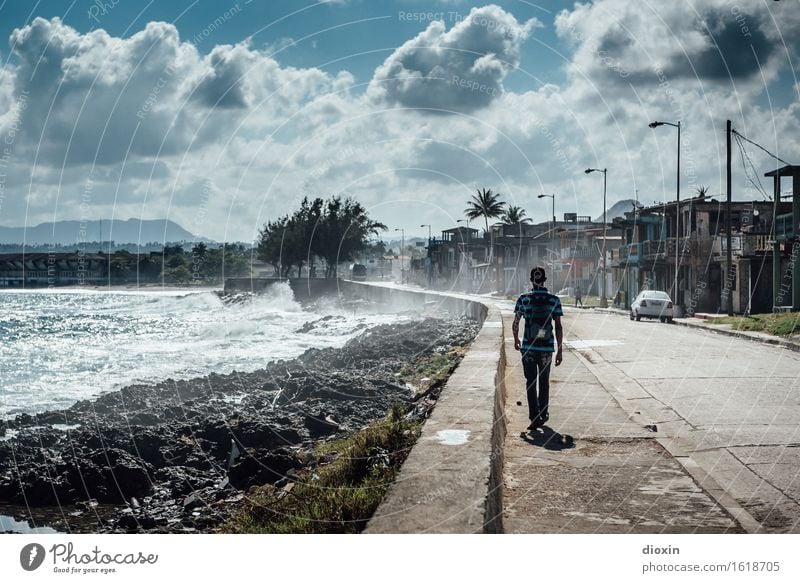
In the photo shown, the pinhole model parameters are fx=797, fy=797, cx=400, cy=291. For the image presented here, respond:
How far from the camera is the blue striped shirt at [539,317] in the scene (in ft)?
27.3

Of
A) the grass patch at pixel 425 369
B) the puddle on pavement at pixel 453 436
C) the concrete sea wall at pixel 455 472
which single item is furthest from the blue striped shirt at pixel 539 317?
the grass patch at pixel 425 369

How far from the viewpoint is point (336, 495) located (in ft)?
18.1

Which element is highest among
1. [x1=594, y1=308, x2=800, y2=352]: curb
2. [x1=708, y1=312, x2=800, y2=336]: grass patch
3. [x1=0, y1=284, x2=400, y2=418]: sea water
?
[x1=708, y1=312, x2=800, y2=336]: grass patch

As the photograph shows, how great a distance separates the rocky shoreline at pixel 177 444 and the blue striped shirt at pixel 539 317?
2.41 m

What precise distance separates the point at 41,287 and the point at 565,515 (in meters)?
192

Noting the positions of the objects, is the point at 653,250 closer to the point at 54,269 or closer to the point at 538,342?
the point at 538,342

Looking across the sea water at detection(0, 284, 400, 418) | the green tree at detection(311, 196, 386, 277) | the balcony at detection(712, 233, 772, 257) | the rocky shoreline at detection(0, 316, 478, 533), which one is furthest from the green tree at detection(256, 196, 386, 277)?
the rocky shoreline at detection(0, 316, 478, 533)

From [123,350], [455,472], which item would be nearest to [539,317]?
[455,472]

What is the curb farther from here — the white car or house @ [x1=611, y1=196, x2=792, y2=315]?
house @ [x1=611, y1=196, x2=792, y2=315]

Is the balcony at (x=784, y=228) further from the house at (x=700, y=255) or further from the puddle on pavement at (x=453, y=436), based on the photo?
the puddle on pavement at (x=453, y=436)

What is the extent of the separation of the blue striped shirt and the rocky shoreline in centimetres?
241

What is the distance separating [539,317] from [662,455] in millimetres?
1995

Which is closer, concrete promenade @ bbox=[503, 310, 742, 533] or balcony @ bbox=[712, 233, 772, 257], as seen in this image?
concrete promenade @ bbox=[503, 310, 742, 533]

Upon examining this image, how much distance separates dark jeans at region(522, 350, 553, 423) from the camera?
27.2 feet
